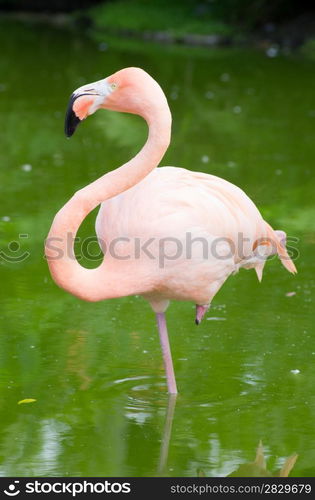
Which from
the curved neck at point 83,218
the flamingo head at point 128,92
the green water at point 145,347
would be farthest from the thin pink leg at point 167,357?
the flamingo head at point 128,92

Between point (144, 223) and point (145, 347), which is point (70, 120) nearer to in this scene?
point (144, 223)

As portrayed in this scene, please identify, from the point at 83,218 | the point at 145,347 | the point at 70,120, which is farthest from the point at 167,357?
the point at 70,120

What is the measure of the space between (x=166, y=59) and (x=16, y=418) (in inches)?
→ 399

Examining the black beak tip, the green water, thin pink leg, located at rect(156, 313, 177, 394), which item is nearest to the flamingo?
the black beak tip

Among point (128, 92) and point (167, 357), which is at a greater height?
point (128, 92)

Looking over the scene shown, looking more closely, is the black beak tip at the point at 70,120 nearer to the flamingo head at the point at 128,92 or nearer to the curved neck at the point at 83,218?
the flamingo head at the point at 128,92

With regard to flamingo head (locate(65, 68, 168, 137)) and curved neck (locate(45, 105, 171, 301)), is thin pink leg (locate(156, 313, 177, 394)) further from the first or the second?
flamingo head (locate(65, 68, 168, 137))

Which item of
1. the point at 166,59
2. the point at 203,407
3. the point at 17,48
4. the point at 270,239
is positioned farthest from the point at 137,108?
the point at 17,48

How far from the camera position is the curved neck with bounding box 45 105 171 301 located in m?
3.80

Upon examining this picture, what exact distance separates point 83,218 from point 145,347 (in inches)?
49.7

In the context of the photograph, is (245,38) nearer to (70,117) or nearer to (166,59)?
(166,59)

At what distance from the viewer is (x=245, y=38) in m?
15.4

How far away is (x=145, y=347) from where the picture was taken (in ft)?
16.2
